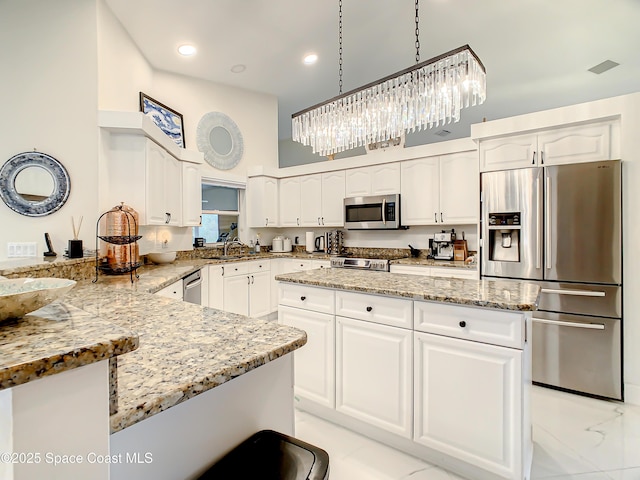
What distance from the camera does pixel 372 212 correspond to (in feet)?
14.0

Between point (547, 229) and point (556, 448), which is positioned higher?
point (547, 229)

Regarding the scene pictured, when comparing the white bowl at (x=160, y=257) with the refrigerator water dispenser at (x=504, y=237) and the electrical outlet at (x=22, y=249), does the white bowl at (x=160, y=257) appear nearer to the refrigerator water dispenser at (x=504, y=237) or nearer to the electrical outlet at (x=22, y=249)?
the electrical outlet at (x=22, y=249)

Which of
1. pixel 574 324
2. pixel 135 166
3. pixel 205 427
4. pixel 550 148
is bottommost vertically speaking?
pixel 574 324

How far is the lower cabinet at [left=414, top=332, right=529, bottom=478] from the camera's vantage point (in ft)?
4.90

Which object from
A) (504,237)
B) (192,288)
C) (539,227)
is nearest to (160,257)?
(192,288)

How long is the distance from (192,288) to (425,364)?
2442mm

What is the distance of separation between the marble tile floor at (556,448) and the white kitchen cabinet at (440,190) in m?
1.98

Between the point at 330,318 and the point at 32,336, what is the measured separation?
1.67 metres

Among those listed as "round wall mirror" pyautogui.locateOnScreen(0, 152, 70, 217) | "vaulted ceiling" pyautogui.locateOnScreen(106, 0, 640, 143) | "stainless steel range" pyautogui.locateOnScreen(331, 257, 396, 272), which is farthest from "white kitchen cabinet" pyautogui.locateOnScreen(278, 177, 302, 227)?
"round wall mirror" pyautogui.locateOnScreen(0, 152, 70, 217)

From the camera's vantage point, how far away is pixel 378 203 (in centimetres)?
420

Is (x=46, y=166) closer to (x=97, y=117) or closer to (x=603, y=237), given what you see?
(x=97, y=117)

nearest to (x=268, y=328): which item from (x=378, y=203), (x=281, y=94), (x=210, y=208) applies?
(x=378, y=203)

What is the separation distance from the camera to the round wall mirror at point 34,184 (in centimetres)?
230

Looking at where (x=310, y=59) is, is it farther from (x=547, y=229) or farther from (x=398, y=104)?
(x=547, y=229)
